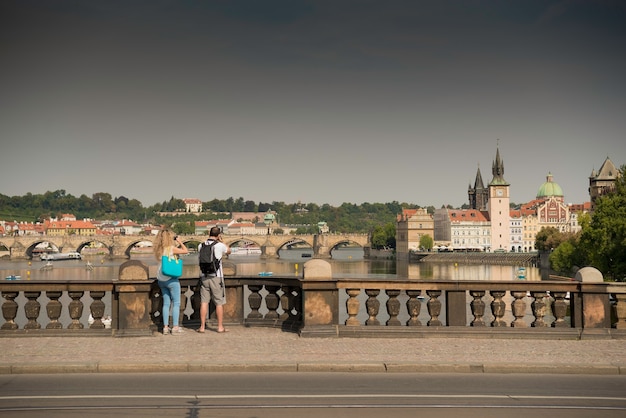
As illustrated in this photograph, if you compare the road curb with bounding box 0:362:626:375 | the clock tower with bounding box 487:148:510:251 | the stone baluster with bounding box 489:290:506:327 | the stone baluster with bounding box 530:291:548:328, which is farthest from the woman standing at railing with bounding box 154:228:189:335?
the clock tower with bounding box 487:148:510:251

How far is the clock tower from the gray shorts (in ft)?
618

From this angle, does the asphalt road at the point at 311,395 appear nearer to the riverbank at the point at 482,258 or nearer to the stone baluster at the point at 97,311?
the stone baluster at the point at 97,311

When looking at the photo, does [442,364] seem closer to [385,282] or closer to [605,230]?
[385,282]

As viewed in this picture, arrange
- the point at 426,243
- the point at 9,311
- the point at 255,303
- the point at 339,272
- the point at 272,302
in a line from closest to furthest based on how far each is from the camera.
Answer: the point at 9,311, the point at 272,302, the point at 255,303, the point at 339,272, the point at 426,243

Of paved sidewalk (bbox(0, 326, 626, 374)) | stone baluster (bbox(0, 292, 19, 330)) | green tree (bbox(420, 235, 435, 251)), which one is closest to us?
paved sidewalk (bbox(0, 326, 626, 374))

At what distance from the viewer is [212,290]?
14148mm

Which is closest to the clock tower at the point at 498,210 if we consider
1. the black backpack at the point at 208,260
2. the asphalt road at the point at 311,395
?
the black backpack at the point at 208,260

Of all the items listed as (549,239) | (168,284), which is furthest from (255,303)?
(549,239)

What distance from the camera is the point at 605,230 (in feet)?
198

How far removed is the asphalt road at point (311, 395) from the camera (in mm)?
8820

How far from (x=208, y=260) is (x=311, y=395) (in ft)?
15.9

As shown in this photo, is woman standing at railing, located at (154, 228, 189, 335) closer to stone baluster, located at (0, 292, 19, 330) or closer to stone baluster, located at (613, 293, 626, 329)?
stone baluster, located at (0, 292, 19, 330)

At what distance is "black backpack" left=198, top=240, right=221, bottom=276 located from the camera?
46.0ft

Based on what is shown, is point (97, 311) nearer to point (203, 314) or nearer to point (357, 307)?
point (203, 314)
